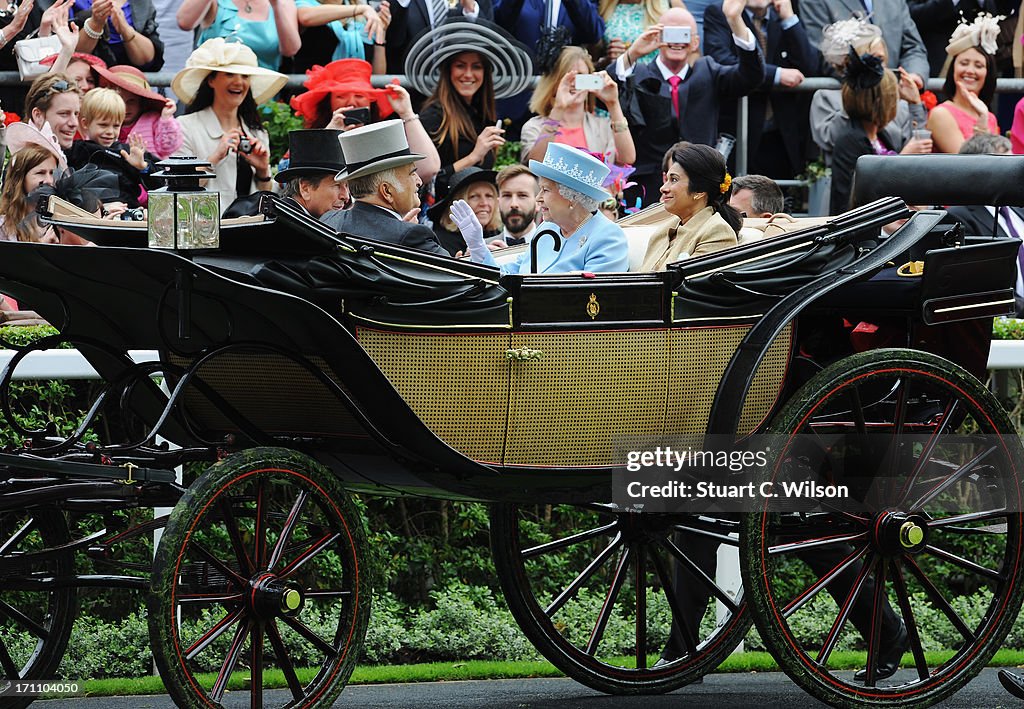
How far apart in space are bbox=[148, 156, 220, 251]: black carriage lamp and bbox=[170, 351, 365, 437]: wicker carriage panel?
50cm

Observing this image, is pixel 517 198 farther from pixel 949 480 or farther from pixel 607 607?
pixel 949 480

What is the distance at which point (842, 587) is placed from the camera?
5520 mm

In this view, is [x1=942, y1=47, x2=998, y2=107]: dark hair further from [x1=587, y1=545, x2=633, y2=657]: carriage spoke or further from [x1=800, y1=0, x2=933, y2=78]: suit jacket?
[x1=587, y1=545, x2=633, y2=657]: carriage spoke

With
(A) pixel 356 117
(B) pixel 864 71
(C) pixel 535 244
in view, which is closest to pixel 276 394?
(C) pixel 535 244

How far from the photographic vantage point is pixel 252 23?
8.52 m

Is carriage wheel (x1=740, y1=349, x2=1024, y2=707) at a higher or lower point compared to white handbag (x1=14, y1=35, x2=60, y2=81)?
lower

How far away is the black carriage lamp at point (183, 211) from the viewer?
13.5 ft

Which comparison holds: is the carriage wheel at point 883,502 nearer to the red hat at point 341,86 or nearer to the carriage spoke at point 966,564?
the carriage spoke at point 966,564

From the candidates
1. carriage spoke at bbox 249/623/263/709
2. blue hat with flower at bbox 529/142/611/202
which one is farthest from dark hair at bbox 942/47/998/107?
carriage spoke at bbox 249/623/263/709

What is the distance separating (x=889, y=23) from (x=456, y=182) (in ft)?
11.5

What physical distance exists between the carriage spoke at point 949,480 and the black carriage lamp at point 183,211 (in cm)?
229

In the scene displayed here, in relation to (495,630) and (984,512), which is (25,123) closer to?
(495,630)

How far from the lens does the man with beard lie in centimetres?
761

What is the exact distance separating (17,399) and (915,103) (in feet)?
18.7
